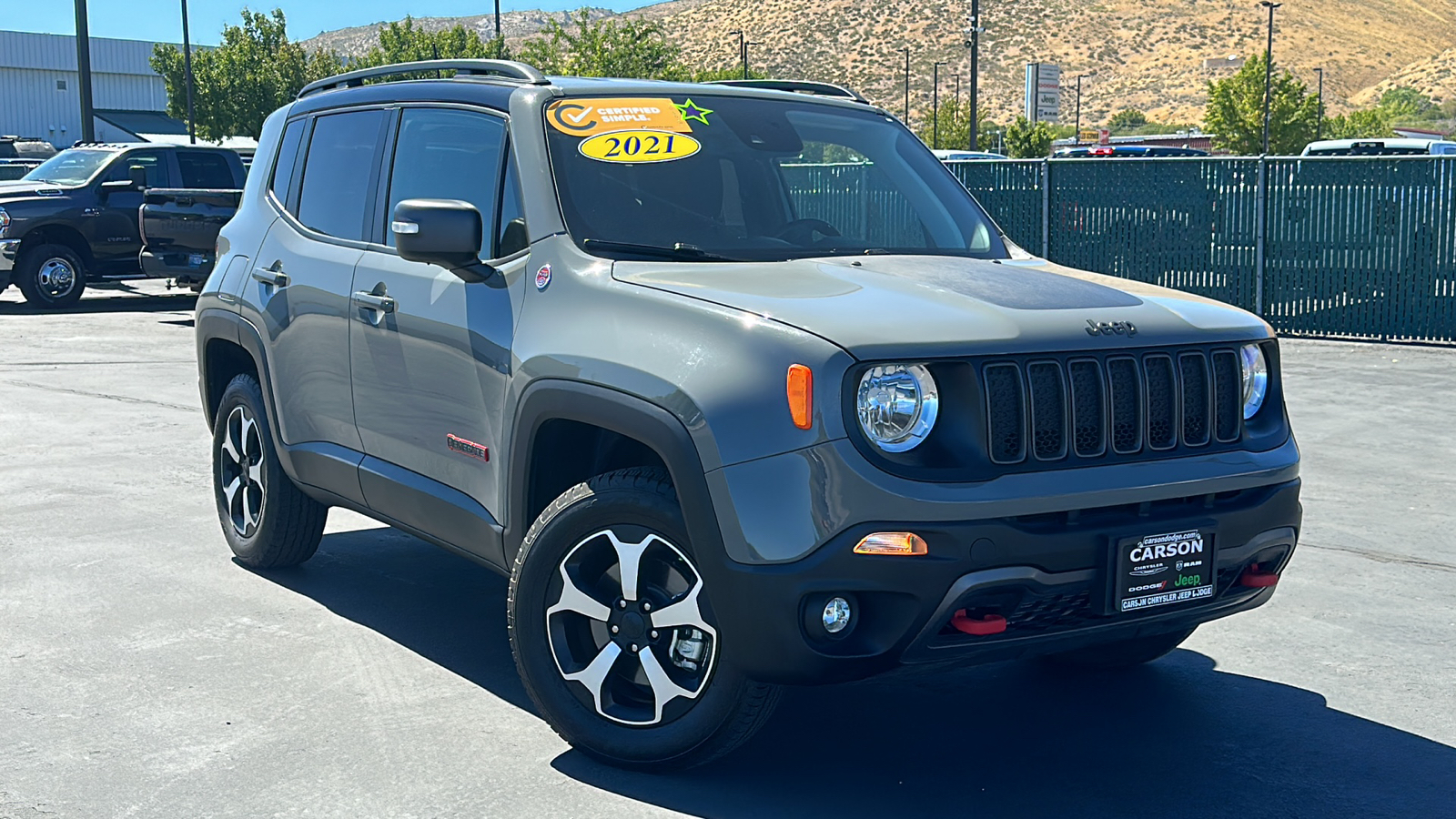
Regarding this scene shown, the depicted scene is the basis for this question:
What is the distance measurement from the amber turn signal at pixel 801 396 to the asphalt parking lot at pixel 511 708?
3.47 feet

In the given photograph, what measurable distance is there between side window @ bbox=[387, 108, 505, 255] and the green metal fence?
12784mm

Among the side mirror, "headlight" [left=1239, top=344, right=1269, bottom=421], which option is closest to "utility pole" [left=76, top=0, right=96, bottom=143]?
the side mirror

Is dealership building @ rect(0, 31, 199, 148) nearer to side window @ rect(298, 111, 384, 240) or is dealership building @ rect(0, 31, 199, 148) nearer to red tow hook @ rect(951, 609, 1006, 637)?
side window @ rect(298, 111, 384, 240)

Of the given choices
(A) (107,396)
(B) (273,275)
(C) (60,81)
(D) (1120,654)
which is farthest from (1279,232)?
(C) (60,81)

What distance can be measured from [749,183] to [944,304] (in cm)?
121

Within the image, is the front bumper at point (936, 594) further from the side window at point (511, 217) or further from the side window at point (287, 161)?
the side window at point (287, 161)

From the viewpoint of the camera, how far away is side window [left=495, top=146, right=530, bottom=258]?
4.84 metres

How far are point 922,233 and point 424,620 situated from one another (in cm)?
234

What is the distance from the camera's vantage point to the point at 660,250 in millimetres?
4664

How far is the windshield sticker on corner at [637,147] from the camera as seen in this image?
4.90m

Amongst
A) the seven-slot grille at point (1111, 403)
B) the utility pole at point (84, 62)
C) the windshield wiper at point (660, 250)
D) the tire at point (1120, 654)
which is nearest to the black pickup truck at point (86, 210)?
the utility pole at point (84, 62)

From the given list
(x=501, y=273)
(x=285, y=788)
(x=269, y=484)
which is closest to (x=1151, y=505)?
(x=501, y=273)

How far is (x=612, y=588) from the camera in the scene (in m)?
4.36

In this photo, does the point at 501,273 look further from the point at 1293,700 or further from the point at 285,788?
the point at 1293,700
